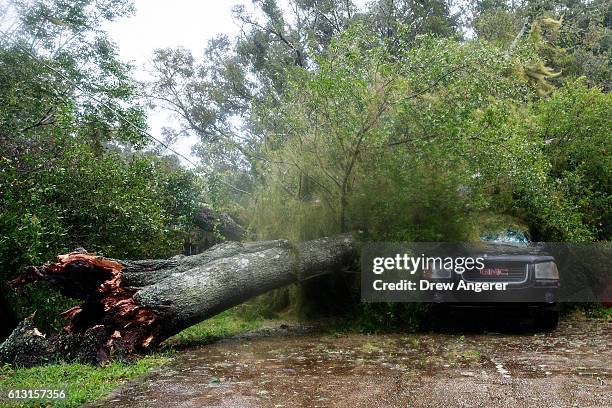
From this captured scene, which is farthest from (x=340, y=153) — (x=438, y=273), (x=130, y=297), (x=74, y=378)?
(x=74, y=378)

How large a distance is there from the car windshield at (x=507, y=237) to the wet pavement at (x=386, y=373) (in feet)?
5.31

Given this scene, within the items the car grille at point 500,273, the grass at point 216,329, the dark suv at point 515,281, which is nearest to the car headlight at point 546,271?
the dark suv at point 515,281

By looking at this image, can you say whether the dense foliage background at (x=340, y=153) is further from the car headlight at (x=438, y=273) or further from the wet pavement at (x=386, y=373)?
the wet pavement at (x=386, y=373)

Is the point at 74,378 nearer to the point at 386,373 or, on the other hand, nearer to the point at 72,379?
the point at 72,379

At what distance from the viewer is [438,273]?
7.62 metres

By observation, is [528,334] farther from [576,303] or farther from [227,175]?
[227,175]

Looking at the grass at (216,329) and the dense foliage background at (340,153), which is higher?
the dense foliage background at (340,153)

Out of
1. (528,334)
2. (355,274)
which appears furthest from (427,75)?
(528,334)

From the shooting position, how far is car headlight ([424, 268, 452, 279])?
299 inches

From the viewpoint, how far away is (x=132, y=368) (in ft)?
17.1

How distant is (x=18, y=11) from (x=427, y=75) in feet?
26.7

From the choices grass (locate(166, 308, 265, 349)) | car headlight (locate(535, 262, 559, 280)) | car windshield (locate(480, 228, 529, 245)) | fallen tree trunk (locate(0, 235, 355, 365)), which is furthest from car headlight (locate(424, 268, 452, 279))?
grass (locate(166, 308, 265, 349))

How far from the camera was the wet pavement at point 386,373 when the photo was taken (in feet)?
13.2

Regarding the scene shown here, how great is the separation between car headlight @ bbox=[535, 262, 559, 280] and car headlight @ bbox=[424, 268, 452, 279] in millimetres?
1146
